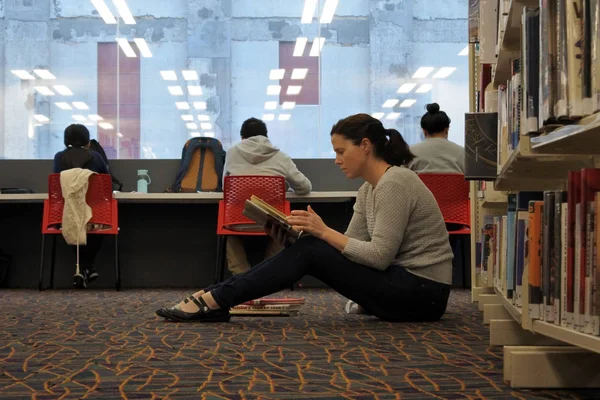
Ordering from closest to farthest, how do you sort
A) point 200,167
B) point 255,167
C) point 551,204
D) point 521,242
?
1. point 551,204
2. point 521,242
3. point 255,167
4. point 200,167

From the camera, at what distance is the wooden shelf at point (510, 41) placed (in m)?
1.95

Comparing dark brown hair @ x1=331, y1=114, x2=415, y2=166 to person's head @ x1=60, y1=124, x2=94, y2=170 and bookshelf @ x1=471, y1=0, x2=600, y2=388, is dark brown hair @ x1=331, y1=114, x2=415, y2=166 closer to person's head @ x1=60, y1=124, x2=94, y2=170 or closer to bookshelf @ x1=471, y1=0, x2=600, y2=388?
bookshelf @ x1=471, y1=0, x2=600, y2=388

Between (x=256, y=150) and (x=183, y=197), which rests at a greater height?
(x=256, y=150)

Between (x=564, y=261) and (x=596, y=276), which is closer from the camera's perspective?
(x=596, y=276)

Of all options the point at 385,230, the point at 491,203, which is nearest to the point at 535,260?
the point at 385,230

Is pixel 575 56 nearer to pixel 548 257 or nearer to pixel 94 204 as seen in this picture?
pixel 548 257

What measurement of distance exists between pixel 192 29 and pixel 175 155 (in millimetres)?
1222

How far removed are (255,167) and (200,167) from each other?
73 centimetres

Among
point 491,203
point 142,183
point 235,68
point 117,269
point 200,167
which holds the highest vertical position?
point 235,68

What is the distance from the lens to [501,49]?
7.89ft

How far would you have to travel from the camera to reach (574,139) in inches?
56.0

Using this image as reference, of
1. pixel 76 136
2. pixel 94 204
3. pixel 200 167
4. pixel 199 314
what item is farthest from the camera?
pixel 200 167

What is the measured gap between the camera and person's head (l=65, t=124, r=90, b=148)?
5.45m

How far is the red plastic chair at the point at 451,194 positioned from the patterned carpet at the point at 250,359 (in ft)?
4.29
